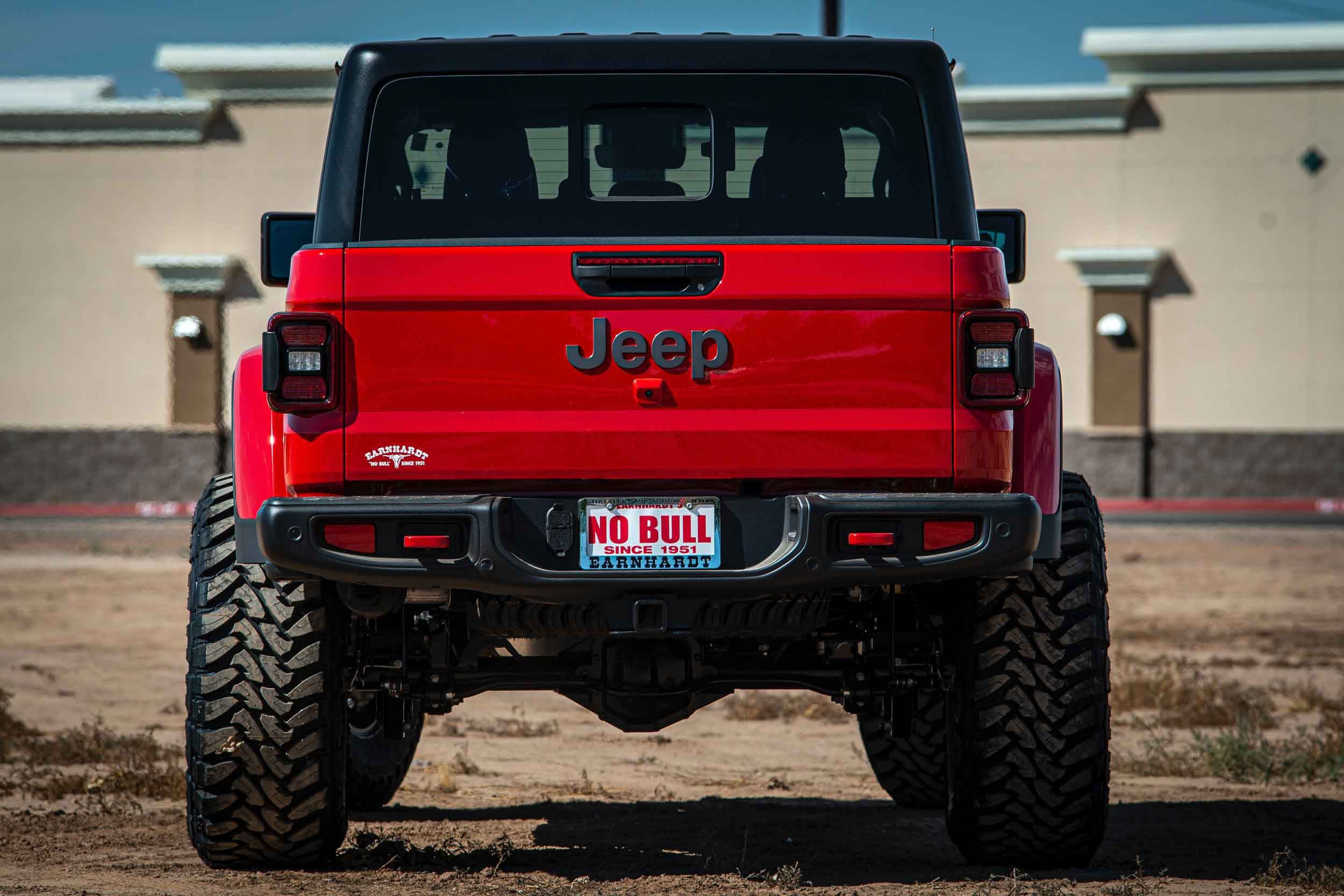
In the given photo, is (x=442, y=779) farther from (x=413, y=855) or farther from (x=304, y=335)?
(x=304, y=335)

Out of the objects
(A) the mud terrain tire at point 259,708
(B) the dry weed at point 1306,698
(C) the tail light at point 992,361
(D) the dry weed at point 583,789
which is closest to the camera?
(C) the tail light at point 992,361

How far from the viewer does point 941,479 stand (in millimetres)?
5031

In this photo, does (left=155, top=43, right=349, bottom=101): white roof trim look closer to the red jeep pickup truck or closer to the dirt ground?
the dirt ground

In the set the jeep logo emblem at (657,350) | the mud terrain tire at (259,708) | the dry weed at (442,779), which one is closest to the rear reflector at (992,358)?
the jeep logo emblem at (657,350)

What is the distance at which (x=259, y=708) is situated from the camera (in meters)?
5.33

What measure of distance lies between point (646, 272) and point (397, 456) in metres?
0.82

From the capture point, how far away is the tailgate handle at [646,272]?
5.00 meters

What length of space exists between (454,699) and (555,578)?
100 cm

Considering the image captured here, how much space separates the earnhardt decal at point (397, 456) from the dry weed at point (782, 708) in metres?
5.29

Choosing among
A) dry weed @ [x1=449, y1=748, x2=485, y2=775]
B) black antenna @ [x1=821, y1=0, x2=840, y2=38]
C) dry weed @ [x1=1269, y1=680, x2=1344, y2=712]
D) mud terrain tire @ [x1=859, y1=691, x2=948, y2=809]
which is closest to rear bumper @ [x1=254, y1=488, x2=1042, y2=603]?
mud terrain tire @ [x1=859, y1=691, x2=948, y2=809]

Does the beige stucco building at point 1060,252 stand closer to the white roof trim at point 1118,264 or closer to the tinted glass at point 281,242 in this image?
the white roof trim at point 1118,264

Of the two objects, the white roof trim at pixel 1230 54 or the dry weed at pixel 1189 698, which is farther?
the white roof trim at pixel 1230 54

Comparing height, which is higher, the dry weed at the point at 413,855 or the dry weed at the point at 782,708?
the dry weed at the point at 413,855

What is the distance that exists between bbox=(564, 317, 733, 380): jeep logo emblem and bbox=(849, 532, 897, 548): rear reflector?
57 cm
